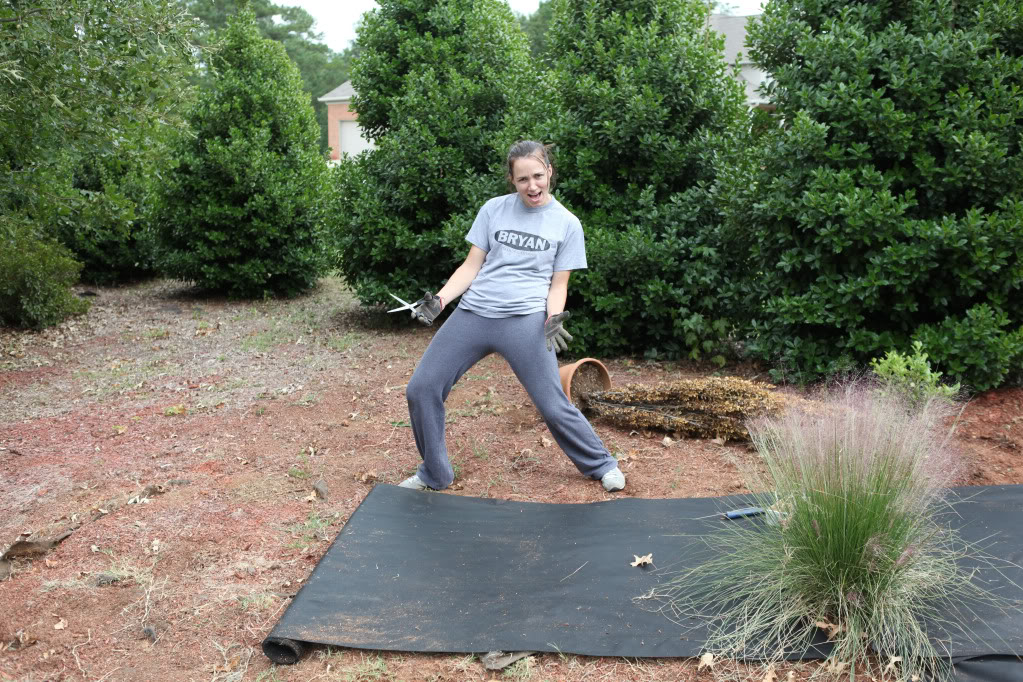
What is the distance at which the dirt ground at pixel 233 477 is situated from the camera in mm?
3062

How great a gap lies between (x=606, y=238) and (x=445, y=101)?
2.57 m

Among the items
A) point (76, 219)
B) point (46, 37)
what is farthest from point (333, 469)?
point (76, 219)

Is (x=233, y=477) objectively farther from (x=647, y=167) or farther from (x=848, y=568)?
(x=647, y=167)

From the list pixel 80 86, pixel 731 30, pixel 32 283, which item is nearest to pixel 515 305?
pixel 80 86

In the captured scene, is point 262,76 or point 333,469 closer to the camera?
point 333,469

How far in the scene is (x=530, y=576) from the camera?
3.31 metres

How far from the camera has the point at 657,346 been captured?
7.09m

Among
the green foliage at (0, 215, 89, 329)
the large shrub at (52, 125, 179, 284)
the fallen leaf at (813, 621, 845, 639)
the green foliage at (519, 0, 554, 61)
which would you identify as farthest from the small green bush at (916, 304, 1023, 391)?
the green foliage at (519, 0, 554, 61)

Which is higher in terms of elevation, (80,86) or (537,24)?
(537,24)

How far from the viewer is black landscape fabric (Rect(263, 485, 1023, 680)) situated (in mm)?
2881

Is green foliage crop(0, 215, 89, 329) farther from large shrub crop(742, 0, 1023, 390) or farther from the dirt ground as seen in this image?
large shrub crop(742, 0, 1023, 390)

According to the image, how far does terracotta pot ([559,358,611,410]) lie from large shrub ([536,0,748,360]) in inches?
45.0

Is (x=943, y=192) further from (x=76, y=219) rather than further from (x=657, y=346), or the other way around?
(x=76, y=219)

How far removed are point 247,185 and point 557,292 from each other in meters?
7.28
